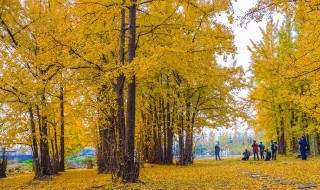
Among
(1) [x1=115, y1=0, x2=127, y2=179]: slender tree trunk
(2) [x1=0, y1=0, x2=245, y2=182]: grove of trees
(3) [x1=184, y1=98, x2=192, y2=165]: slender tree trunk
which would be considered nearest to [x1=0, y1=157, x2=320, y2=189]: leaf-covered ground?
(1) [x1=115, y1=0, x2=127, y2=179]: slender tree trunk

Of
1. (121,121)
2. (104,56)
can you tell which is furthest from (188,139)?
(121,121)

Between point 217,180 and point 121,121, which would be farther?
point 121,121

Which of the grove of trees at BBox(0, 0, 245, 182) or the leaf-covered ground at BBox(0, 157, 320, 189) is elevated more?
the grove of trees at BBox(0, 0, 245, 182)

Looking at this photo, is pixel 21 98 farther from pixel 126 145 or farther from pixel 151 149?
pixel 151 149

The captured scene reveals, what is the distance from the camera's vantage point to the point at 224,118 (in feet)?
64.0

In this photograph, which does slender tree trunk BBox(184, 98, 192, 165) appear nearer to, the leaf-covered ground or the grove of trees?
the grove of trees

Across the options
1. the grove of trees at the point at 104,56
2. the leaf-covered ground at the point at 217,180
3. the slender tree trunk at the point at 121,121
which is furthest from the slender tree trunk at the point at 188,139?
the slender tree trunk at the point at 121,121

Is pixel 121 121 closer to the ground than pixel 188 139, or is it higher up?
higher up

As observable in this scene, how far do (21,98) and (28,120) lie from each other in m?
1.92

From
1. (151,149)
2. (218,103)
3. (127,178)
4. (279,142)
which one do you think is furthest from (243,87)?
(127,178)

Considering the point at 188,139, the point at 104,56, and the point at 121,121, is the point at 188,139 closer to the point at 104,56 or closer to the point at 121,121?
the point at 104,56

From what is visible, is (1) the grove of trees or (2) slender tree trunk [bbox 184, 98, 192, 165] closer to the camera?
(1) the grove of trees

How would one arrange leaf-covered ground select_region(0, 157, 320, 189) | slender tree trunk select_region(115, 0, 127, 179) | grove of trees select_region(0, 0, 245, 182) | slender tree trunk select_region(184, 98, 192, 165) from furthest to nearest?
slender tree trunk select_region(184, 98, 192, 165)
slender tree trunk select_region(115, 0, 127, 179)
grove of trees select_region(0, 0, 245, 182)
leaf-covered ground select_region(0, 157, 320, 189)

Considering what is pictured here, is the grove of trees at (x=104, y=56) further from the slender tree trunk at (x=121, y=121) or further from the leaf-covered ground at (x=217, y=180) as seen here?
the leaf-covered ground at (x=217, y=180)
